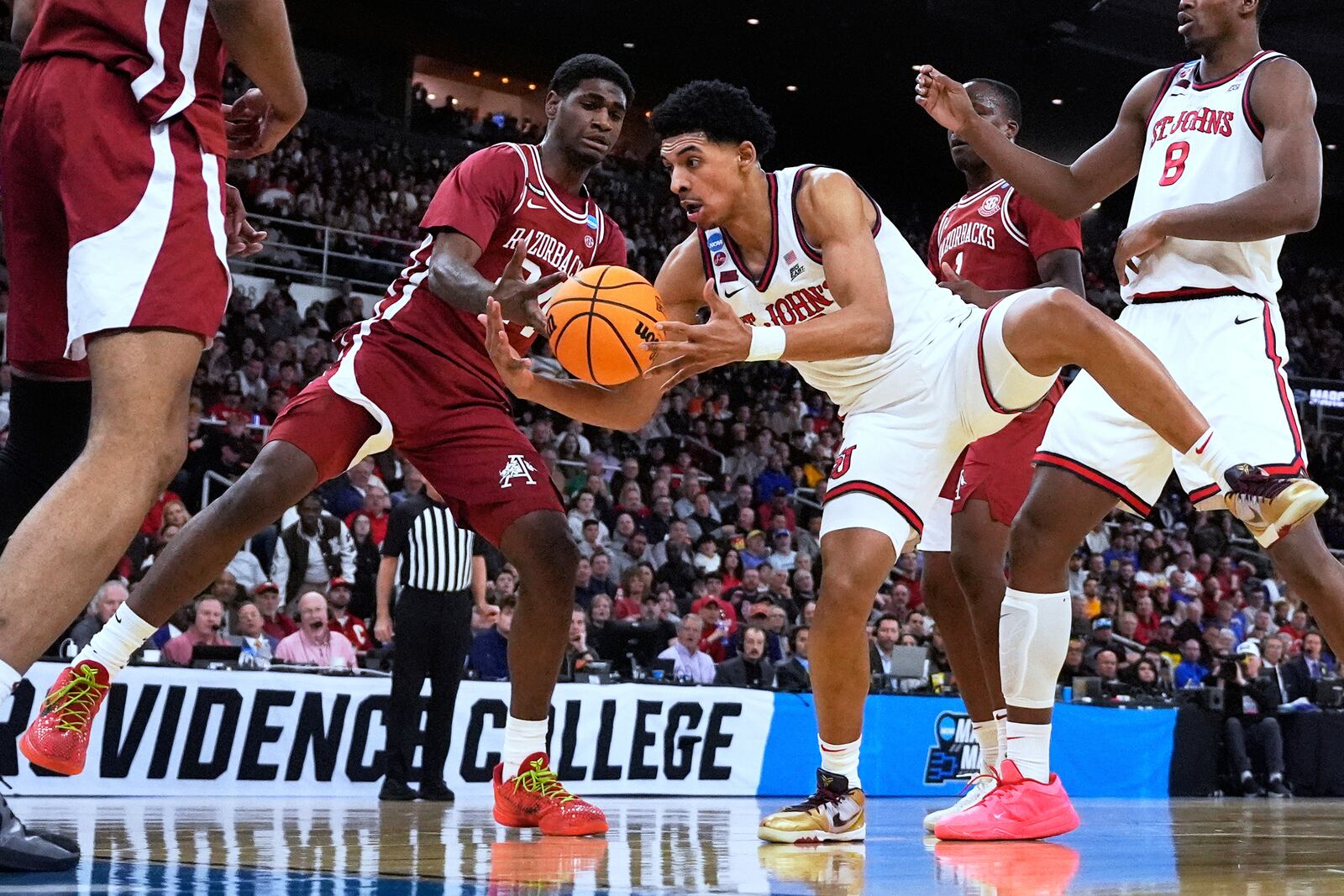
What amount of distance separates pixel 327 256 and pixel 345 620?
8.22 metres

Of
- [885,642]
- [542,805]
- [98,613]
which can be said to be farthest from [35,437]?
[885,642]

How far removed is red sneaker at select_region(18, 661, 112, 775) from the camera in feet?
10.4

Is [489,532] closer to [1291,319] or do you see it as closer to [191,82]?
[191,82]

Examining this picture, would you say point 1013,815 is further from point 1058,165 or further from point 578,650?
point 578,650

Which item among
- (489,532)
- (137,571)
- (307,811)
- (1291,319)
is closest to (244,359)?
(137,571)

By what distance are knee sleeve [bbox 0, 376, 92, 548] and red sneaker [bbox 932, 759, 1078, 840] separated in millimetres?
2505

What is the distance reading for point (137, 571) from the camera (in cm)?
927

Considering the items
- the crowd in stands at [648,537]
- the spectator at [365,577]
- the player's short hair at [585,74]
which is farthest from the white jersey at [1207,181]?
the spectator at [365,577]

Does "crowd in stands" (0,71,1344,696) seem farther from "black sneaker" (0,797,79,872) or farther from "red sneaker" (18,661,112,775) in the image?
"black sneaker" (0,797,79,872)

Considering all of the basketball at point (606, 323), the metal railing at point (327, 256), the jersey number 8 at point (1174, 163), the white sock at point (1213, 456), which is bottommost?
the white sock at point (1213, 456)

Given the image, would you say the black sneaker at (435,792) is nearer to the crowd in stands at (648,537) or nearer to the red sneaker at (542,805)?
the crowd in stands at (648,537)

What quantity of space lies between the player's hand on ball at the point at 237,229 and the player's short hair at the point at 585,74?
167 centimetres

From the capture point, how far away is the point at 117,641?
146 inches

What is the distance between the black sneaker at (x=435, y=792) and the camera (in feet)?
22.9
